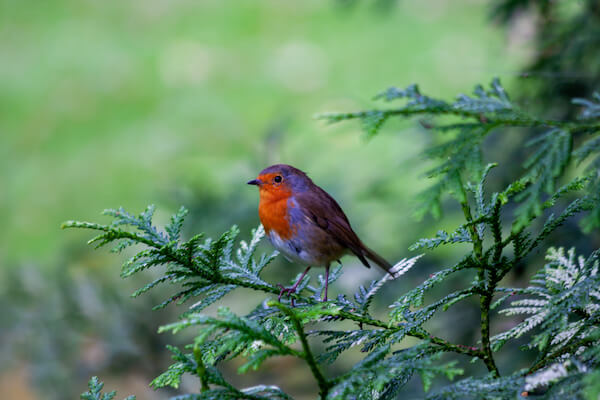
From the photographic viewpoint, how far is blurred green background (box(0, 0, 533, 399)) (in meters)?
3.04

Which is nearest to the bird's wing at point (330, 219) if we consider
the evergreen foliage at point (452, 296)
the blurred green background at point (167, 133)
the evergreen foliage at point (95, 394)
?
the evergreen foliage at point (452, 296)

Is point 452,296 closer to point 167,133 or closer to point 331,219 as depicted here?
point 331,219

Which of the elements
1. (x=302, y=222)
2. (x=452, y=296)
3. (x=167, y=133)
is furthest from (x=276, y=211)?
(x=167, y=133)

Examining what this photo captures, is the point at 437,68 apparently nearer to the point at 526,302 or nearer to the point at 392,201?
the point at 392,201

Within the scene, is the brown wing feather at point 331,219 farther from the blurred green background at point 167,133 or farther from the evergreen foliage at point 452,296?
the blurred green background at point 167,133

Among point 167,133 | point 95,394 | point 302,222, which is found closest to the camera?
point 95,394

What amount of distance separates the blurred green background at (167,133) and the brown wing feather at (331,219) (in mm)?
847

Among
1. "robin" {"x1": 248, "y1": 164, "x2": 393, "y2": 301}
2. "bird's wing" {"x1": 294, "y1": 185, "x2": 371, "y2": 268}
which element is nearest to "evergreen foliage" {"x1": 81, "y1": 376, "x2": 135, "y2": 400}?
"robin" {"x1": 248, "y1": 164, "x2": 393, "y2": 301}

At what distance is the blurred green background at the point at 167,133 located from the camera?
3045 millimetres

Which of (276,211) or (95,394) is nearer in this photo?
(95,394)

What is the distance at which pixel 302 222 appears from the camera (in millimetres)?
2205

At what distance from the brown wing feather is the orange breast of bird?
0.06m

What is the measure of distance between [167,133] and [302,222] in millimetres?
5734

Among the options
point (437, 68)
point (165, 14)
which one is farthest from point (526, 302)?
point (165, 14)
